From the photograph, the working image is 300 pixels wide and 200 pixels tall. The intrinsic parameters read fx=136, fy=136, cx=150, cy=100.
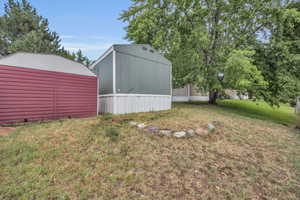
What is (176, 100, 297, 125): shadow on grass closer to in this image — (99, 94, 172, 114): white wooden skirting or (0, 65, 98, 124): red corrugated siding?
(99, 94, 172, 114): white wooden skirting

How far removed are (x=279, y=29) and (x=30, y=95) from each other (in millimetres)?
12446

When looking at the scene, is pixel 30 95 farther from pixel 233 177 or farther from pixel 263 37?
pixel 263 37

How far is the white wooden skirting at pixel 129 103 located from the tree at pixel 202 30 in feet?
9.44

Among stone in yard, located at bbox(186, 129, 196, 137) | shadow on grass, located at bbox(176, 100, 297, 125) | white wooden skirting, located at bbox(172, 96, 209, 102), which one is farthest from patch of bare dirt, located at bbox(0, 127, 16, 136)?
white wooden skirting, located at bbox(172, 96, 209, 102)

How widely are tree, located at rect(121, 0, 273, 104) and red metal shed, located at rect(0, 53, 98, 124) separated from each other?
5438mm

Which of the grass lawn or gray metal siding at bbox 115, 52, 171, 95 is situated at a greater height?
gray metal siding at bbox 115, 52, 171, 95

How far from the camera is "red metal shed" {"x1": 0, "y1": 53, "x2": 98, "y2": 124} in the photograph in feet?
13.1

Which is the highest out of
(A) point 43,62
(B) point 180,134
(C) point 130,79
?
(A) point 43,62

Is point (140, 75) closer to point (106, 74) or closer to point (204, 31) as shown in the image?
point (106, 74)

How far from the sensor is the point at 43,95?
14.8 feet

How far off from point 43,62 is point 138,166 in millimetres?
4707

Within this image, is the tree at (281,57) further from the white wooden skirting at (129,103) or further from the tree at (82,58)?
the tree at (82,58)

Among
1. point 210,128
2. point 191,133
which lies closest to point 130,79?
point 191,133

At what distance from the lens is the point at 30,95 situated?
4.29 meters
